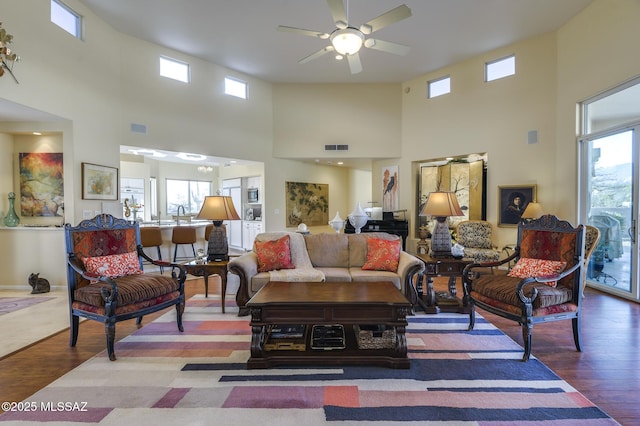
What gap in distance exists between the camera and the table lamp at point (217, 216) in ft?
13.1

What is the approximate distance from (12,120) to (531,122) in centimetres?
878

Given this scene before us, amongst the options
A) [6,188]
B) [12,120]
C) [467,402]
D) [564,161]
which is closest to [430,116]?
[564,161]

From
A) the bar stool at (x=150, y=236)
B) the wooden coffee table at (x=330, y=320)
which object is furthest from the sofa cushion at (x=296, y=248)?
the bar stool at (x=150, y=236)

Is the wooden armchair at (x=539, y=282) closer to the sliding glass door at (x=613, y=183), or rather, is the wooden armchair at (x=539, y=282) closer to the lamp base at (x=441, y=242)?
the lamp base at (x=441, y=242)

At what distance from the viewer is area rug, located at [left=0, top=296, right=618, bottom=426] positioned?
1.91 meters

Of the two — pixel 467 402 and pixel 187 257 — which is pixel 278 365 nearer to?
pixel 467 402

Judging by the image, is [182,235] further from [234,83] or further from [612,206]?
[612,206]

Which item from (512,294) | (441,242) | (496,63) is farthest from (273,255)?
(496,63)

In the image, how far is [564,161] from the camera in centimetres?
542

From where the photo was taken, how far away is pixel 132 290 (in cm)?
281

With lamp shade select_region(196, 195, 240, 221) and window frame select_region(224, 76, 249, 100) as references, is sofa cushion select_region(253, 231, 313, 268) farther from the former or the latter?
window frame select_region(224, 76, 249, 100)

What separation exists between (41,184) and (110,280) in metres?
3.84

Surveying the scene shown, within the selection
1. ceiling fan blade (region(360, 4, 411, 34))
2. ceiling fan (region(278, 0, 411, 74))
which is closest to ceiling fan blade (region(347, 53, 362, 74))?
ceiling fan (region(278, 0, 411, 74))

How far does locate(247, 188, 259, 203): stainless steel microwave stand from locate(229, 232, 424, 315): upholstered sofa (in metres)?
4.49
